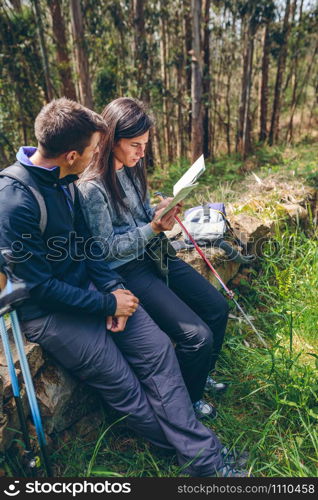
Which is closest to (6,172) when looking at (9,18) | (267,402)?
(267,402)

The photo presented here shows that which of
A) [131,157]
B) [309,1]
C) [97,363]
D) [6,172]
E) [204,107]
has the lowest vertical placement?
[204,107]

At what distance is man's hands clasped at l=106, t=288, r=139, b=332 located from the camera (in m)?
1.92

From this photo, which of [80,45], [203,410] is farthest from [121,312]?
[80,45]

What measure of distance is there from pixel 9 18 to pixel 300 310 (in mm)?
8631

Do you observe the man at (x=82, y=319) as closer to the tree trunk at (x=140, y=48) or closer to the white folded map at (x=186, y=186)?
the white folded map at (x=186, y=186)

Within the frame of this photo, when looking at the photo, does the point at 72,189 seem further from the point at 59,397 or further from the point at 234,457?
the point at 234,457

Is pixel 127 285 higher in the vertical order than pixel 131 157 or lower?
lower

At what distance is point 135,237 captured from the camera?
219 centimetres

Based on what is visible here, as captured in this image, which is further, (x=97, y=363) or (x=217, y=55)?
(x=217, y=55)

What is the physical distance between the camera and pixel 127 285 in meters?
2.23

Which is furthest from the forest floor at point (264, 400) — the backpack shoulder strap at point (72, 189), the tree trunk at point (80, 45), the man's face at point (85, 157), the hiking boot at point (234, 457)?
the tree trunk at point (80, 45)

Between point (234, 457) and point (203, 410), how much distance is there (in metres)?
0.33

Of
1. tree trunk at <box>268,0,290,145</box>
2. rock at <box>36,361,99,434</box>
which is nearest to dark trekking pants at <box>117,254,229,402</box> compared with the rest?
rock at <box>36,361,99,434</box>

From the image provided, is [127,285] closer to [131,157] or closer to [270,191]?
[131,157]
